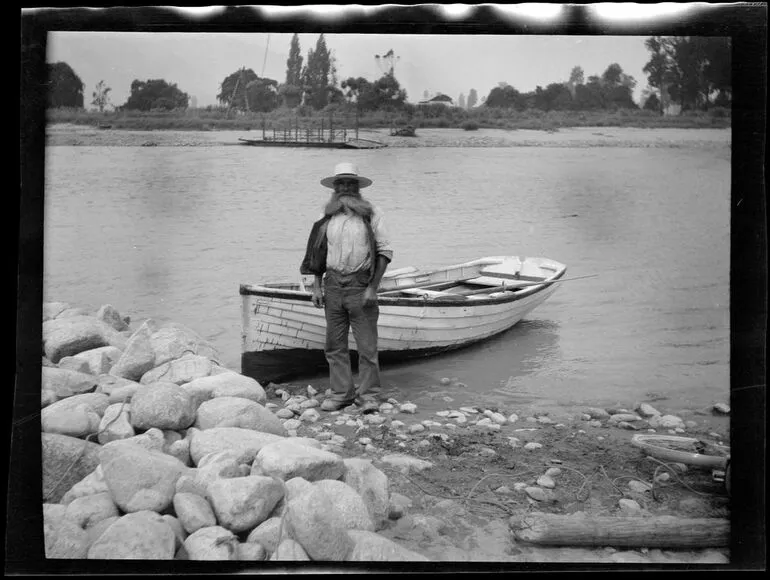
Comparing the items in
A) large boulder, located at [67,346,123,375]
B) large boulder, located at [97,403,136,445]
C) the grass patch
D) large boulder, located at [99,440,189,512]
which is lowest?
large boulder, located at [99,440,189,512]

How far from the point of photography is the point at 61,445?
491 centimetres

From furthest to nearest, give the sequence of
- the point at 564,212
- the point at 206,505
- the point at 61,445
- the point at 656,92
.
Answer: the point at 564,212
the point at 656,92
the point at 61,445
the point at 206,505

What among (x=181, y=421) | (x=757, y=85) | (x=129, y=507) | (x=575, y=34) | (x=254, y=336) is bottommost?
(x=129, y=507)

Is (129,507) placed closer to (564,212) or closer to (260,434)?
(260,434)

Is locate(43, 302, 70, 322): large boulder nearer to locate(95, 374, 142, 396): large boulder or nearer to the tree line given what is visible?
locate(95, 374, 142, 396): large boulder

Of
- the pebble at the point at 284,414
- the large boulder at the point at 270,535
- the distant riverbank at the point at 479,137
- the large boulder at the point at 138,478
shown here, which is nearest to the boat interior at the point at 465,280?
the pebble at the point at 284,414

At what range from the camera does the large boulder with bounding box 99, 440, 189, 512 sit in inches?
179

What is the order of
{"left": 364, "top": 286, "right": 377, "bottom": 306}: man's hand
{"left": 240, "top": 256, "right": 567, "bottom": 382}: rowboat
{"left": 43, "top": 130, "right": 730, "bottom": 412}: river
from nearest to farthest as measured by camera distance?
{"left": 43, "top": 130, "right": 730, "bottom": 412}: river, {"left": 364, "top": 286, "right": 377, "bottom": 306}: man's hand, {"left": 240, "top": 256, "right": 567, "bottom": 382}: rowboat

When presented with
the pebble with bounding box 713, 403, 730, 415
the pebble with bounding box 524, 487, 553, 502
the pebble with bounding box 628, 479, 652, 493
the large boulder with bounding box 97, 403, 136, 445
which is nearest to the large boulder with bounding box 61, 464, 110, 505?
the large boulder with bounding box 97, 403, 136, 445

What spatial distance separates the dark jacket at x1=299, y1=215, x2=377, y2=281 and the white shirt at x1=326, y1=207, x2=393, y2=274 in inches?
1.0

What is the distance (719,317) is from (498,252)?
5.96 ft

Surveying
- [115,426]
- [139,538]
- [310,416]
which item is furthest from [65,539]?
[310,416]

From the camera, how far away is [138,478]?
455 centimetres

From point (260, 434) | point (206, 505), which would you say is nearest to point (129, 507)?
point (206, 505)
